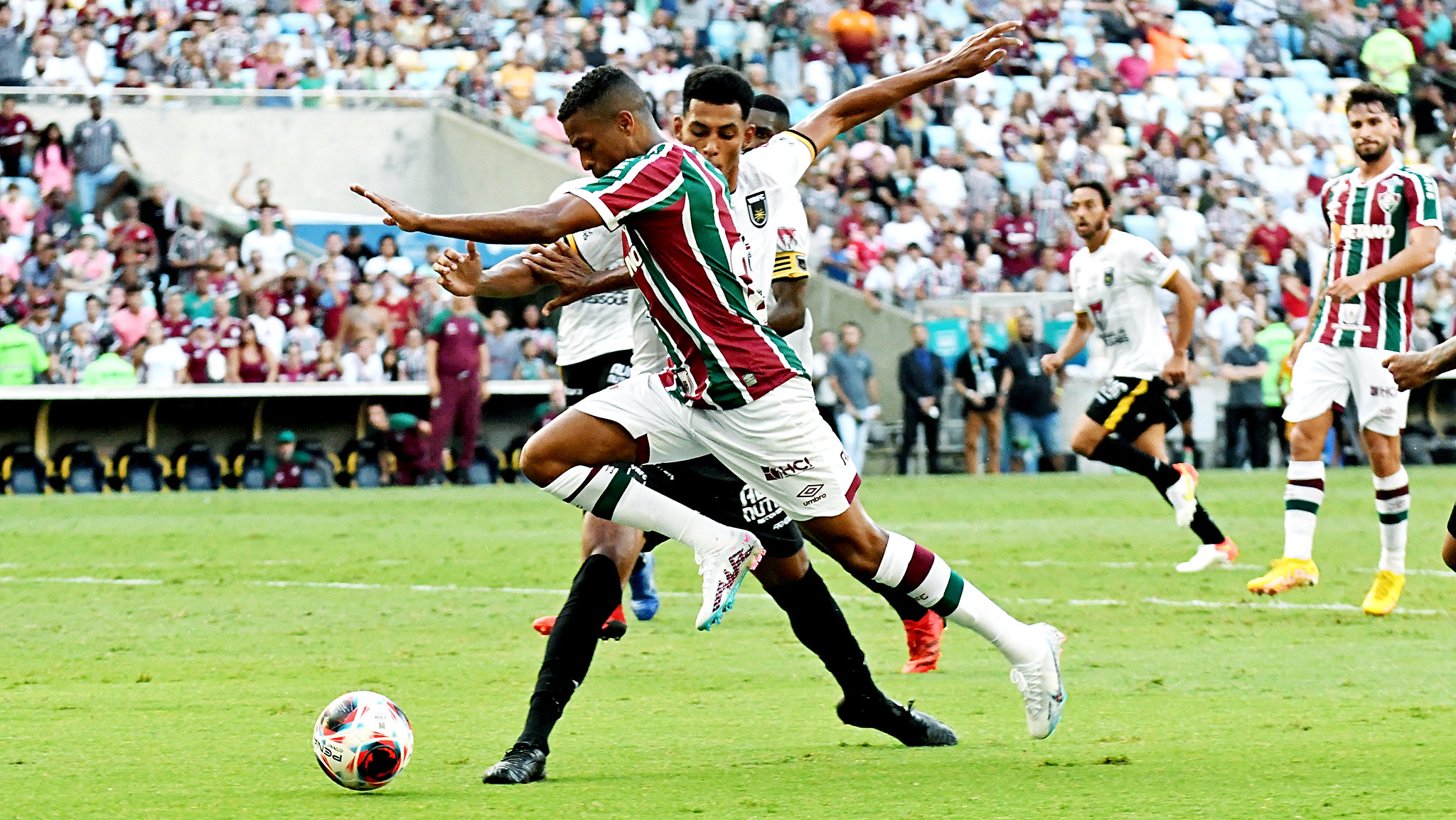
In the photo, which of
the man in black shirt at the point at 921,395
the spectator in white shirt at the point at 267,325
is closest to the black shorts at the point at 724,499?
the spectator in white shirt at the point at 267,325

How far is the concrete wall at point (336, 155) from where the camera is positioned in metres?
25.2

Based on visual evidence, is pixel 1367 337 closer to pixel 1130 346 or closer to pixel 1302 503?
pixel 1302 503

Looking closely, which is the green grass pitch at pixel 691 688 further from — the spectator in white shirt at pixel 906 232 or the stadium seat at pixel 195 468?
the spectator in white shirt at pixel 906 232

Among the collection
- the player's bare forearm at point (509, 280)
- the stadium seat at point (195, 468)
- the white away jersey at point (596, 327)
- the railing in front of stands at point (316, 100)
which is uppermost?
the railing in front of stands at point (316, 100)

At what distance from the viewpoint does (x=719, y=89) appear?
641cm

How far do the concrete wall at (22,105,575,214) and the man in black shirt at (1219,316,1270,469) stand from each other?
29.4 ft

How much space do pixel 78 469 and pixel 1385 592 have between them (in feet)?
51.9

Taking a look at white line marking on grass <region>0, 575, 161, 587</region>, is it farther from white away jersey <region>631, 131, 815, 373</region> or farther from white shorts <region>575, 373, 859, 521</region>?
white shorts <region>575, 373, 859, 521</region>

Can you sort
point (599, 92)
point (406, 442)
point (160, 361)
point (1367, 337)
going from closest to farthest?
point (599, 92) → point (1367, 337) → point (160, 361) → point (406, 442)

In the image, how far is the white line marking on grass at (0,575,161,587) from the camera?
11.6 meters

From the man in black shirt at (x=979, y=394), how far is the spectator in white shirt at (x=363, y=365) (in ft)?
23.3

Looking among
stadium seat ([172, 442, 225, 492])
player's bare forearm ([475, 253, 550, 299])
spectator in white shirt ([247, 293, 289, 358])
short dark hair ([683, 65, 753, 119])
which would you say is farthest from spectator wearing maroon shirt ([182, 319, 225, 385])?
player's bare forearm ([475, 253, 550, 299])

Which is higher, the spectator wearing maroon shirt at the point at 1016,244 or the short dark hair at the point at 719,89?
the short dark hair at the point at 719,89

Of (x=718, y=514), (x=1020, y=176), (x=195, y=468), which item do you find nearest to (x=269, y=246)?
(x=195, y=468)
